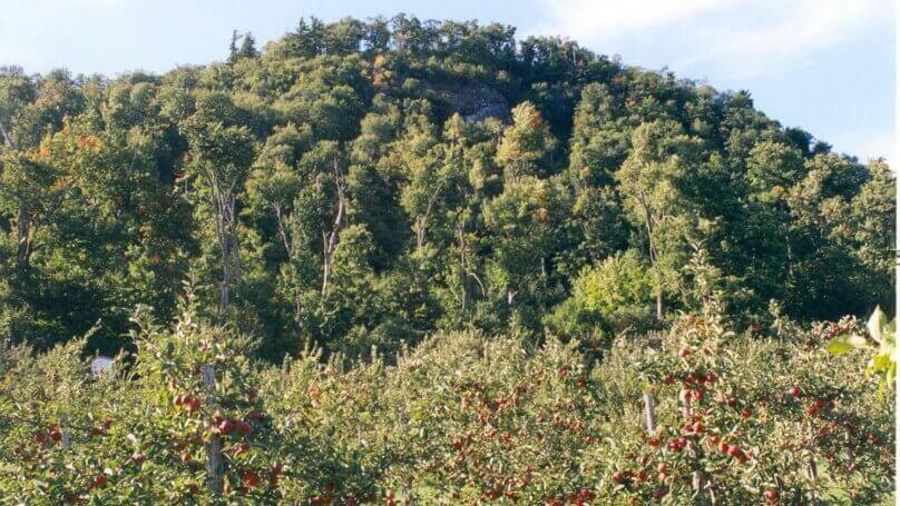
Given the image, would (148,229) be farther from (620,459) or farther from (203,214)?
(620,459)

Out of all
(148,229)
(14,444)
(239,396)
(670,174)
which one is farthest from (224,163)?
(239,396)

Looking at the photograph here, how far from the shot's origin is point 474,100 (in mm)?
67188

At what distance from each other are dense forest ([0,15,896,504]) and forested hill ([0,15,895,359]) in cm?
16

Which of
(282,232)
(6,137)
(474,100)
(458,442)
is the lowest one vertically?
(282,232)

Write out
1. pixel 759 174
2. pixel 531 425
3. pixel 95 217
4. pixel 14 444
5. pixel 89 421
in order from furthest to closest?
pixel 759 174 → pixel 95 217 → pixel 531 425 → pixel 14 444 → pixel 89 421

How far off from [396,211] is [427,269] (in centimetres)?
872

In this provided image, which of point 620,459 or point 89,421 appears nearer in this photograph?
point 620,459

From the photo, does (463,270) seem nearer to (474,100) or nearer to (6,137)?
(6,137)

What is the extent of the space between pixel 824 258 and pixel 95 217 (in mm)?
30950

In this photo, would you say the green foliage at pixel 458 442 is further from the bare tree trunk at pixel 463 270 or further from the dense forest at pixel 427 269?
the bare tree trunk at pixel 463 270

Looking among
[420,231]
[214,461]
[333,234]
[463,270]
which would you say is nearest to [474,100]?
[420,231]

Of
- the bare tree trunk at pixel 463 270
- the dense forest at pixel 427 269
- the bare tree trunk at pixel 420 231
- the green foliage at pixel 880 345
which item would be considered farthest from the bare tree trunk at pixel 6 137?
the green foliage at pixel 880 345

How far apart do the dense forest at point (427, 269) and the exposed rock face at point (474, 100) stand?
304 millimetres

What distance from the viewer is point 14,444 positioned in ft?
27.2
